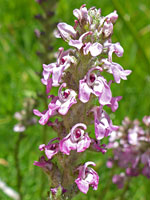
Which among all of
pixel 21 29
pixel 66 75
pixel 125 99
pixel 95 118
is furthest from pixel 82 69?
pixel 21 29

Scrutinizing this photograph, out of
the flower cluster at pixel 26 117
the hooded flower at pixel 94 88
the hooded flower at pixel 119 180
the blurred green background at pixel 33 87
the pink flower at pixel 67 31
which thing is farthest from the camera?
the blurred green background at pixel 33 87

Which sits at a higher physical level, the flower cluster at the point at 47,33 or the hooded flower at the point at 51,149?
the flower cluster at the point at 47,33

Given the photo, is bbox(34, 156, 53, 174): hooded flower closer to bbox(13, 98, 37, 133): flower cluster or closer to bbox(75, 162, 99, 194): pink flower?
bbox(75, 162, 99, 194): pink flower

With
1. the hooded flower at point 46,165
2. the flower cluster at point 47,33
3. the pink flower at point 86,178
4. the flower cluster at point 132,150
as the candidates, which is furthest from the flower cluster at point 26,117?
the pink flower at point 86,178

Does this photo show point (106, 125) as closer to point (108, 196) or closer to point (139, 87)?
point (108, 196)

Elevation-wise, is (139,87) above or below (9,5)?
below

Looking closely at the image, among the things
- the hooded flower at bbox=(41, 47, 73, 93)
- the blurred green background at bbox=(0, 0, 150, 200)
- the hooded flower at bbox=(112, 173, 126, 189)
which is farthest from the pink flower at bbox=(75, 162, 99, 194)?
the blurred green background at bbox=(0, 0, 150, 200)

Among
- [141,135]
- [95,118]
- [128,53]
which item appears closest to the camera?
[95,118]

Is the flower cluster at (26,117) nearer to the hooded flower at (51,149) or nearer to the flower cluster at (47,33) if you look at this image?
the flower cluster at (47,33)
